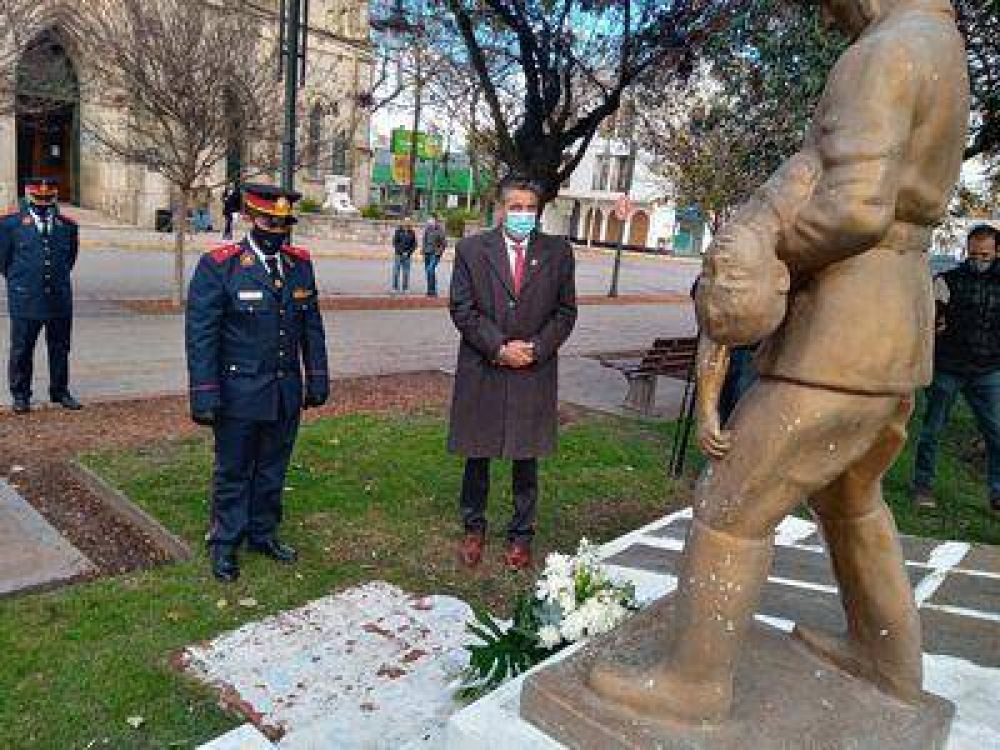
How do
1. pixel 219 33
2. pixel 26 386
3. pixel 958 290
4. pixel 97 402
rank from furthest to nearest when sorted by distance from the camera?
pixel 219 33
pixel 97 402
pixel 26 386
pixel 958 290

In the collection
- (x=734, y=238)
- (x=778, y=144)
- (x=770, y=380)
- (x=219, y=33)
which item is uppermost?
(x=219, y=33)

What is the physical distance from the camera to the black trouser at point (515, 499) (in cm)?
472

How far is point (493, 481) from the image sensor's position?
Answer: 6188mm

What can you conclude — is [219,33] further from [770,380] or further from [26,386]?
[770,380]

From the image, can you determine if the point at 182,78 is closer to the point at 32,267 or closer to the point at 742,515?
the point at 32,267

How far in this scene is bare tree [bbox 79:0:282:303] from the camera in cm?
1138

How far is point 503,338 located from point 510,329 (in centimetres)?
9

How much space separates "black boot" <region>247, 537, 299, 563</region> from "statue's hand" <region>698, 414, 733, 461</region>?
291cm

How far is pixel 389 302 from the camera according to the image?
16391 millimetres

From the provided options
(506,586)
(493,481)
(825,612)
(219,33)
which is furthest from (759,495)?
(219,33)

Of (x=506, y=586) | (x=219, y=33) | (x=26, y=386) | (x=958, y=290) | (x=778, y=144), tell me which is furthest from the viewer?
(x=219, y=33)

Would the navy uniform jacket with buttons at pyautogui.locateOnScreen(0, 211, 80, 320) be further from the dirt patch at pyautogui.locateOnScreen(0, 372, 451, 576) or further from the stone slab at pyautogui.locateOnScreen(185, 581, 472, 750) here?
the stone slab at pyautogui.locateOnScreen(185, 581, 472, 750)

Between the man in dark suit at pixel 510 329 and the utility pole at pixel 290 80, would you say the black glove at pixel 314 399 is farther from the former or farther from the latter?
the utility pole at pixel 290 80

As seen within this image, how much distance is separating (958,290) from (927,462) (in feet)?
4.08
